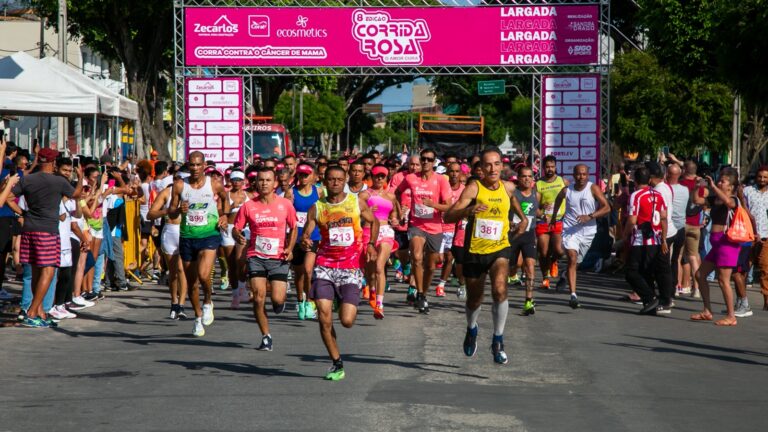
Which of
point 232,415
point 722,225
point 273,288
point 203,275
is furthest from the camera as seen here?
point 722,225

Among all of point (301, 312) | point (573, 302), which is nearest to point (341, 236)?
point (301, 312)

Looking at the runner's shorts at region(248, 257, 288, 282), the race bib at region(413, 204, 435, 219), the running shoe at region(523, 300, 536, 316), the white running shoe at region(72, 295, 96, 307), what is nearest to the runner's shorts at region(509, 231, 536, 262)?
the running shoe at region(523, 300, 536, 316)

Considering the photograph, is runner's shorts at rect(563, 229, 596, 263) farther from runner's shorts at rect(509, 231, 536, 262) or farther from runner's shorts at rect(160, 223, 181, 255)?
runner's shorts at rect(160, 223, 181, 255)

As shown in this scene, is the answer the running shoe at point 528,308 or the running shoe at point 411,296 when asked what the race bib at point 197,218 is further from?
the running shoe at point 528,308

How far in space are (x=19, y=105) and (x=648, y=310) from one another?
29.5 ft

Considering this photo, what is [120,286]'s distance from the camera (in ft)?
57.8

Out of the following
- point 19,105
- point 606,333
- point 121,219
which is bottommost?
point 606,333

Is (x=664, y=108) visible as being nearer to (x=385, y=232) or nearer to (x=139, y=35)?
(x=139, y=35)

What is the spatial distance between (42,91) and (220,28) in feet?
31.7

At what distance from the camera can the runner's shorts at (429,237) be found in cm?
1507

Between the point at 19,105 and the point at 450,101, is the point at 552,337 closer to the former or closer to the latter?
the point at 19,105

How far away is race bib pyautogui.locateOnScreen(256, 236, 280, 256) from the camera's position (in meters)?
11.4

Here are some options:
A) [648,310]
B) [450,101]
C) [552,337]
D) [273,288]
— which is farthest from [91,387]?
[450,101]

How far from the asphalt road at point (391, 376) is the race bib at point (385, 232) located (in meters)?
0.95
